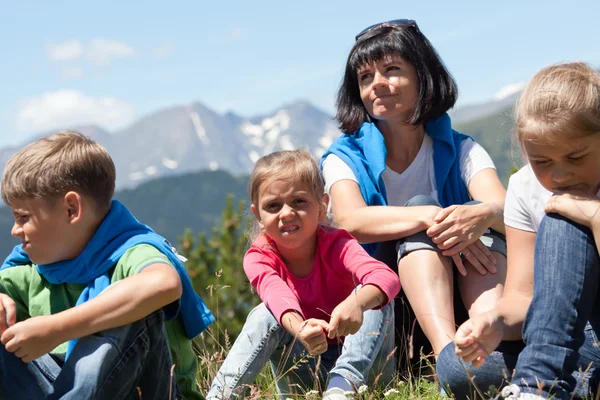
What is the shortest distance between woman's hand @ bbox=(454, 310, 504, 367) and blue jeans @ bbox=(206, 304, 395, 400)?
0.63 m

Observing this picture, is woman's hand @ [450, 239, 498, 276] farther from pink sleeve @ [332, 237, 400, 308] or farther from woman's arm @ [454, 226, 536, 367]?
woman's arm @ [454, 226, 536, 367]

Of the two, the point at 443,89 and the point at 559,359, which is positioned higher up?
the point at 443,89

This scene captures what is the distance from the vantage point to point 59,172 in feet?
10.5

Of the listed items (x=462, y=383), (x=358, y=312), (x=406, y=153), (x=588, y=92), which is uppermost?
(x=588, y=92)

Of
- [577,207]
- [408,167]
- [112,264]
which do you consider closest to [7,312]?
[112,264]

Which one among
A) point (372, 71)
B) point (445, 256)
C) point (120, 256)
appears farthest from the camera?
point (372, 71)

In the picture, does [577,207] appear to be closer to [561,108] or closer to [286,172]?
[561,108]

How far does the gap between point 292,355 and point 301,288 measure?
0.36 meters

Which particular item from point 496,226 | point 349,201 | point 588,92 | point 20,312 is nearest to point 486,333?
point 588,92

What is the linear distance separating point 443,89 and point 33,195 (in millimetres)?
2784

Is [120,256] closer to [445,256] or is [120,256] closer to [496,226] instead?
[445,256]

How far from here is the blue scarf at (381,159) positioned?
470 cm

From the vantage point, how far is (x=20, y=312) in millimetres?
Answer: 3400

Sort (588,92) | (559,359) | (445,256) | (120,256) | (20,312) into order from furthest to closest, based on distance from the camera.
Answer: (445,256) → (20,312) → (120,256) → (588,92) → (559,359)
